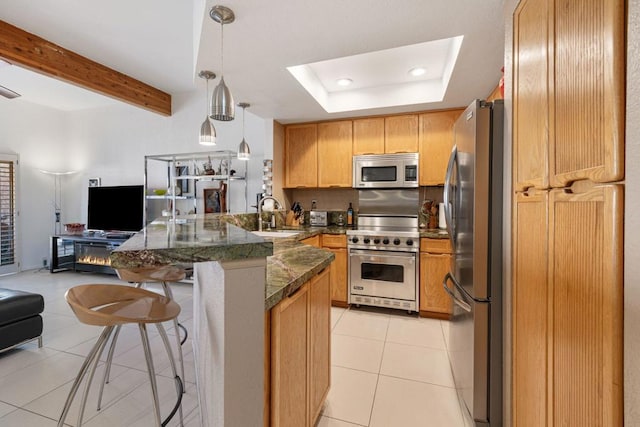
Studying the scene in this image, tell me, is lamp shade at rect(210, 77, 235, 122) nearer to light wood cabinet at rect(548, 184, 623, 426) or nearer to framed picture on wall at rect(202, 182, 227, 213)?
light wood cabinet at rect(548, 184, 623, 426)

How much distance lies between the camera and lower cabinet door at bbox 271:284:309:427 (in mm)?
1025

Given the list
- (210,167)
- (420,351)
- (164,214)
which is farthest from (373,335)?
(164,214)

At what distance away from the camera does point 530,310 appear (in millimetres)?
1141

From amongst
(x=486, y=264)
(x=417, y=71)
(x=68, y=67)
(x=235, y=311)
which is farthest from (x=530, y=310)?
(x=68, y=67)

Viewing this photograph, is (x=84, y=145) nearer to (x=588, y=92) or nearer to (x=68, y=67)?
(x=68, y=67)

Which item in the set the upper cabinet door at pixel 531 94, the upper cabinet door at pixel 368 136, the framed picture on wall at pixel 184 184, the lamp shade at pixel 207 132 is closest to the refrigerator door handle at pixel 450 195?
the upper cabinet door at pixel 531 94

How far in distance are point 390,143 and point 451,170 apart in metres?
1.62

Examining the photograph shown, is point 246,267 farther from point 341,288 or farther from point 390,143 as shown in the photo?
point 390,143

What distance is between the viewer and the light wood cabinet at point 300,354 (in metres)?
1.03

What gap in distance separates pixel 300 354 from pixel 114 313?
0.85 m

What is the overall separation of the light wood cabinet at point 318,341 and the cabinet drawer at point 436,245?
176 cm

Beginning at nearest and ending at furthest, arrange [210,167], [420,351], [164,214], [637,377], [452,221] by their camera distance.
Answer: [637,377]
[452,221]
[420,351]
[210,167]
[164,214]

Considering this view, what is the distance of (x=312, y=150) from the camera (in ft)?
12.6

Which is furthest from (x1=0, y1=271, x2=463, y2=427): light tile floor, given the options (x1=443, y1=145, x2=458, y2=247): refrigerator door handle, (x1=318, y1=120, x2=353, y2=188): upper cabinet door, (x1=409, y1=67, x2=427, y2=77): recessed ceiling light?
(x1=409, y1=67, x2=427, y2=77): recessed ceiling light
